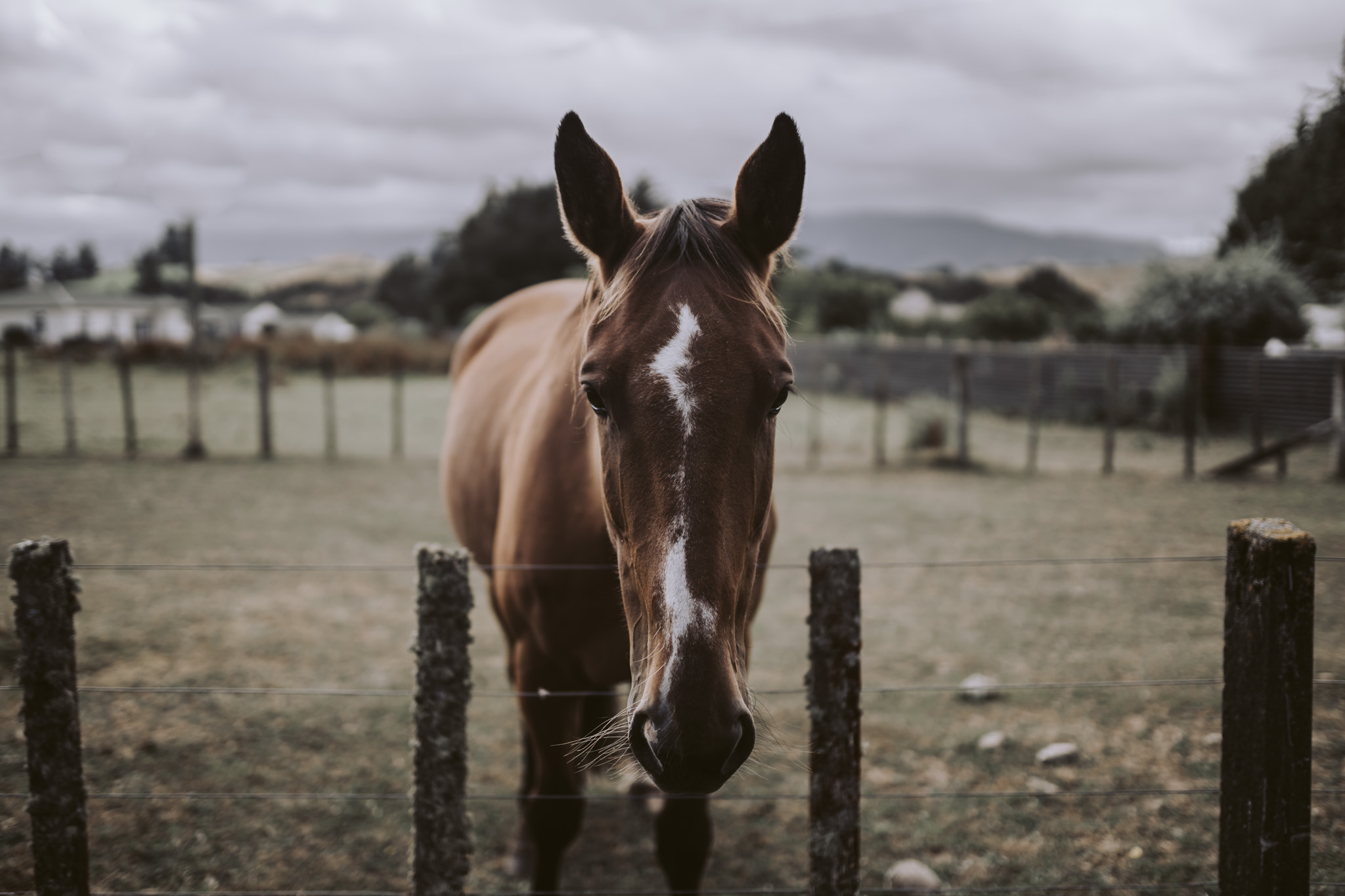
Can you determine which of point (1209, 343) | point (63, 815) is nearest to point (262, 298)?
point (1209, 343)

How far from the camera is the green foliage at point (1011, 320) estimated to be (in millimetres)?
29875

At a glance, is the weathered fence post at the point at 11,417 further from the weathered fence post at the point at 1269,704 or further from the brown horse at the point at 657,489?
the weathered fence post at the point at 1269,704

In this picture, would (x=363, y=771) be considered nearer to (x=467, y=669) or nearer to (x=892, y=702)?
(x=467, y=669)

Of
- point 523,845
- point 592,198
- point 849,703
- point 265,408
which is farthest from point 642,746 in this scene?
point 265,408

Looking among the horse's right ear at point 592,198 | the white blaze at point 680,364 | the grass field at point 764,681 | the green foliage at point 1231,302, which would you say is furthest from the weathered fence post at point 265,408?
the green foliage at point 1231,302

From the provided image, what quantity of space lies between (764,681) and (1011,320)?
28.3 m

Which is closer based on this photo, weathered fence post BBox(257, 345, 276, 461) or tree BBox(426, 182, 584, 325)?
weathered fence post BBox(257, 345, 276, 461)

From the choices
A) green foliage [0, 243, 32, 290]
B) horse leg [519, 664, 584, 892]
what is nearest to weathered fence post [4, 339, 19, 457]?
horse leg [519, 664, 584, 892]

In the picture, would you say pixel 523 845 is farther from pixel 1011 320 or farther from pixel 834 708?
pixel 1011 320

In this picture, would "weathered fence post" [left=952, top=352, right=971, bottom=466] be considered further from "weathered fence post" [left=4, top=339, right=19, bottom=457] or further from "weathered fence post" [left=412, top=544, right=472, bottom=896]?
"weathered fence post" [left=4, top=339, right=19, bottom=457]

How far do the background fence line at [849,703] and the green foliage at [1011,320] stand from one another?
29811 mm

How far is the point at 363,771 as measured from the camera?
4168mm

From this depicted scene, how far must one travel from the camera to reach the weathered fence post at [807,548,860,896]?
2.13m

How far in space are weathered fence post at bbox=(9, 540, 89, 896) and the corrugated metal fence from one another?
9.59 meters
